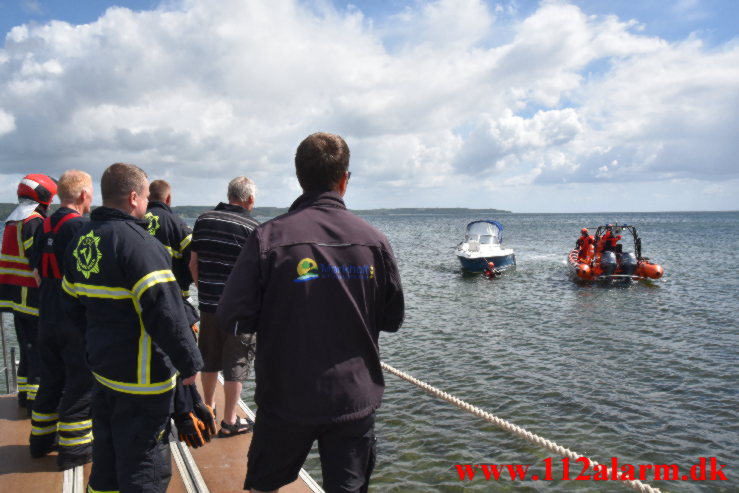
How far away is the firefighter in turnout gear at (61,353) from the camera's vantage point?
350cm

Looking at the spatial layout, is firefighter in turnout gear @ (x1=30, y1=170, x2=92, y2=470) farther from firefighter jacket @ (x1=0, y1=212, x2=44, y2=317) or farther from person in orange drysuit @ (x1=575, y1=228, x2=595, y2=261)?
person in orange drysuit @ (x1=575, y1=228, x2=595, y2=261)

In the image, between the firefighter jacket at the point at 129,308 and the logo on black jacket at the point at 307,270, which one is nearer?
the logo on black jacket at the point at 307,270

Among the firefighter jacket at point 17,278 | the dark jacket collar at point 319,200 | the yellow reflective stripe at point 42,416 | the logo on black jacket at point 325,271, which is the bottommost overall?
the yellow reflective stripe at point 42,416

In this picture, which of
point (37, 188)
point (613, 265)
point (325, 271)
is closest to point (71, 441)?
point (37, 188)

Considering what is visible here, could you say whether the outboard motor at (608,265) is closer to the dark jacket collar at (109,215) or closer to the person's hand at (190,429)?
the person's hand at (190,429)

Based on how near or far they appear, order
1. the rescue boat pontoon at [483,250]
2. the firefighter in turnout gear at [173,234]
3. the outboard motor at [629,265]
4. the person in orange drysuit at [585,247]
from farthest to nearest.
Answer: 1. the rescue boat pontoon at [483,250]
2. the person in orange drysuit at [585,247]
3. the outboard motor at [629,265]
4. the firefighter in turnout gear at [173,234]

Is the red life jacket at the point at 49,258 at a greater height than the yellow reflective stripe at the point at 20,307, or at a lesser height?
greater

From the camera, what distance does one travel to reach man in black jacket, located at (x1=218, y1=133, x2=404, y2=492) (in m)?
1.95

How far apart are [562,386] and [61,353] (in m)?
9.54

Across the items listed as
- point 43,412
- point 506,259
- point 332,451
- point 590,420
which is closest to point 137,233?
point 332,451

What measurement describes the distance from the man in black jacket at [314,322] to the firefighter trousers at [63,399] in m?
2.08

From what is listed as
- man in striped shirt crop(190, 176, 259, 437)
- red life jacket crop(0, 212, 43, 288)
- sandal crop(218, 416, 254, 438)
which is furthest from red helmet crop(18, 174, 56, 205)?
sandal crop(218, 416, 254, 438)

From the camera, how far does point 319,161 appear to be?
2107mm

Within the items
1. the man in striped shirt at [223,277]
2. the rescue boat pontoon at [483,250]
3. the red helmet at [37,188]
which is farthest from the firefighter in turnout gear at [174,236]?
the rescue boat pontoon at [483,250]
